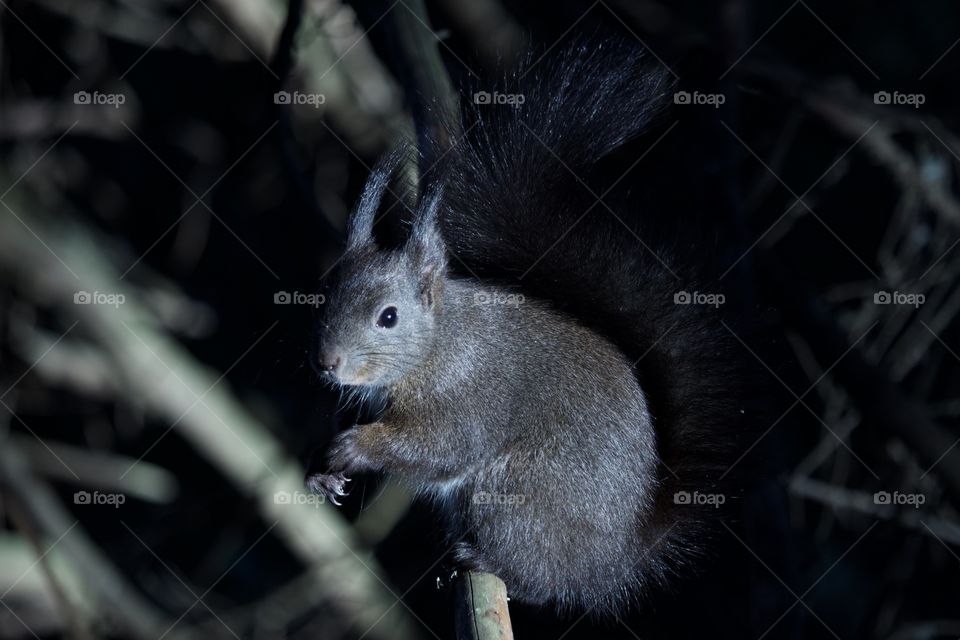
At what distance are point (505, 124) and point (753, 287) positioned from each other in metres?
1.10

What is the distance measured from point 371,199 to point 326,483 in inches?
32.7

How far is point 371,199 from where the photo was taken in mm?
2820

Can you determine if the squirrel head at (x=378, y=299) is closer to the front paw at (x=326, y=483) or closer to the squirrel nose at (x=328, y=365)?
the squirrel nose at (x=328, y=365)

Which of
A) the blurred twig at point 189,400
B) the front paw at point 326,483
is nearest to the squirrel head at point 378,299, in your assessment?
the front paw at point 326,483

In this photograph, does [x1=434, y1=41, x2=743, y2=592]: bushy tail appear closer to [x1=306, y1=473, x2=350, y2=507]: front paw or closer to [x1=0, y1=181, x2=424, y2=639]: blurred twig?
[x1=306, y1=473, x2=350, y2=507]: front paw

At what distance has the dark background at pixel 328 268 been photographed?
346 centimetres

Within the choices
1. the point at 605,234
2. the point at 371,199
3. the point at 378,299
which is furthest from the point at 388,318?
the point at 605,234

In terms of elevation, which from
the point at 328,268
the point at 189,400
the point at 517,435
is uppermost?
the point at 328,268

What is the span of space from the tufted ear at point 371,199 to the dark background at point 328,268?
0.72ft

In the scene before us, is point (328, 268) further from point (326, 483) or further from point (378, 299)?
point (326, 483)

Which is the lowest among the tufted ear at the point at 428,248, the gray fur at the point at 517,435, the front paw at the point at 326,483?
the front paw at the point at 326,483

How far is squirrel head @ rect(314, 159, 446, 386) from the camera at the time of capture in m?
2.79

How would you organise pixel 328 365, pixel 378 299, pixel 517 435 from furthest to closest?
pixel 517 435, pixel 378 299, pixel 328 365

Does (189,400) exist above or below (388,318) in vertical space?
below
